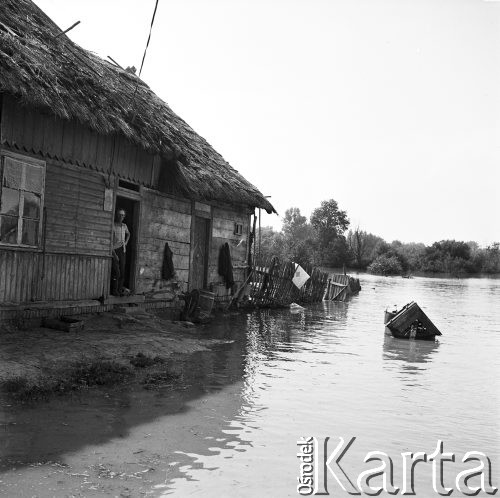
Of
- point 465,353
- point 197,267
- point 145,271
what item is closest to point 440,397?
point 465,353

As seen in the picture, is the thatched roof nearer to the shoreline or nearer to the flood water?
the shoreline

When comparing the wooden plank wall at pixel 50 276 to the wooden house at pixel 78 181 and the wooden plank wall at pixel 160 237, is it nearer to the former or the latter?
the wooden house at pixel 78 181

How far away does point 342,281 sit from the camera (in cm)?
2675

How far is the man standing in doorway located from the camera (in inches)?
417

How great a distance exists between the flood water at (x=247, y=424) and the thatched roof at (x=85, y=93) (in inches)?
157

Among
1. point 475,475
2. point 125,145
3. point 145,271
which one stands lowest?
point 475,475

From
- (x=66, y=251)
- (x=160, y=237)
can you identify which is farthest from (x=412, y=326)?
(x=66, y=251)

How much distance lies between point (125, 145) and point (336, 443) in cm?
735

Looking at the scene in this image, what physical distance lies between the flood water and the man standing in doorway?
2.44 m

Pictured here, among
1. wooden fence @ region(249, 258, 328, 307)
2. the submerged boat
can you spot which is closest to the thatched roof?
wooden fence @ region(249, 258, 328, 307)

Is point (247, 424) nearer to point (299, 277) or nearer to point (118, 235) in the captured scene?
point (118, 235)

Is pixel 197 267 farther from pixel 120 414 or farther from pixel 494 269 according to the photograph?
pixel 494 269

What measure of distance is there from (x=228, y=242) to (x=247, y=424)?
9827 mm

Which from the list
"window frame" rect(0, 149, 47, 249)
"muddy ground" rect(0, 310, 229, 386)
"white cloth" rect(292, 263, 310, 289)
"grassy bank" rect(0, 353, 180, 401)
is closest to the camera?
"grassy bank" rect(0, 353, 180, 401)
